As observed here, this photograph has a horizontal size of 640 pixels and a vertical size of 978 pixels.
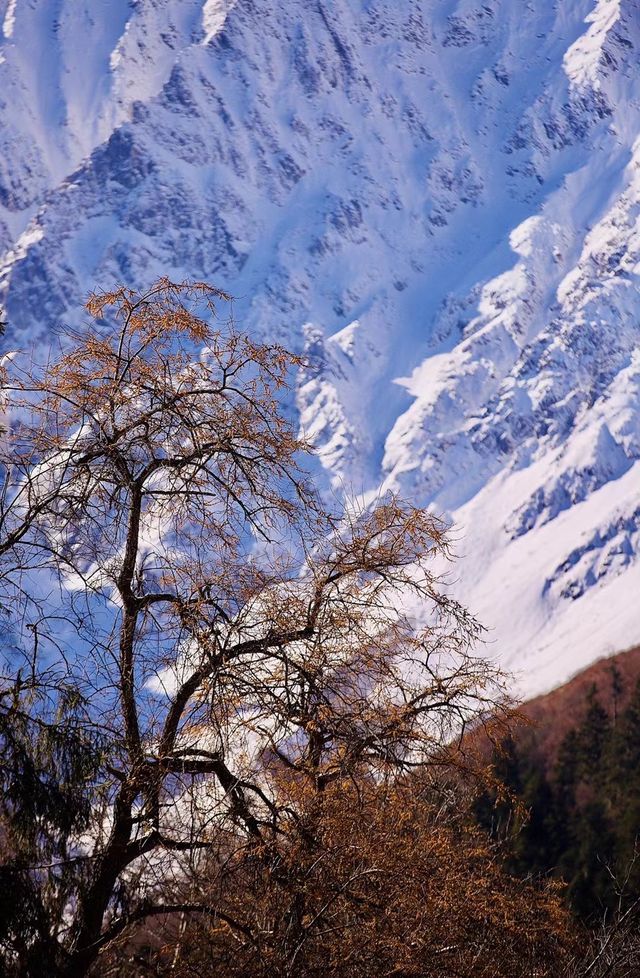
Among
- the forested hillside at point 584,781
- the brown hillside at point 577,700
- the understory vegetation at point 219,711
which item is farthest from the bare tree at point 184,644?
the brown hillside at point 577,700

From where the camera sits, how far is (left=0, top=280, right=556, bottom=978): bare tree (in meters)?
7.16

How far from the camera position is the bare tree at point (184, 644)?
23.5 ft

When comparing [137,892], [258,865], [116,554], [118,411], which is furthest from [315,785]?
[118,411]

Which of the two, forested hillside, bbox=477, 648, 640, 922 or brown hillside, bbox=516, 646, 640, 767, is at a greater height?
brown hillside, bbox=516, 646, 640, 767

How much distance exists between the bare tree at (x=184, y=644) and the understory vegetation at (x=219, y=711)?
21 mm

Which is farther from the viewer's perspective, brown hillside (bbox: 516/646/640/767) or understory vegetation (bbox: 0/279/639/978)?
brown hillside (bbox: 516/646/640/767)

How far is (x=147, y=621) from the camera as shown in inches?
309

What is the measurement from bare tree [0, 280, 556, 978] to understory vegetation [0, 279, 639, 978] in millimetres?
21

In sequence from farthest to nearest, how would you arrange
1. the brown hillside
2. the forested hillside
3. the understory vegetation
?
the brown hillside < the forested hillside < the understory vegetation

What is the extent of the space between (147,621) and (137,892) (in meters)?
1.55

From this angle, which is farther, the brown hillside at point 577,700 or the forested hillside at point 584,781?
the brown hillside at point 577,700

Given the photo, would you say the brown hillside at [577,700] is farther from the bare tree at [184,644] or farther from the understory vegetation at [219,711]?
the bare tree at [184,644]

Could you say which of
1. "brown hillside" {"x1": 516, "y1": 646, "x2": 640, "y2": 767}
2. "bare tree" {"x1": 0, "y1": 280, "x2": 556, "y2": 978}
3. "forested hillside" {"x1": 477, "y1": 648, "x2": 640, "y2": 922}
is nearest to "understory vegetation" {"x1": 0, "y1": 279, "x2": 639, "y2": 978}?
"bare tree" {"x1": 0, "y1": 280, "x2": 556, "y2": 978}

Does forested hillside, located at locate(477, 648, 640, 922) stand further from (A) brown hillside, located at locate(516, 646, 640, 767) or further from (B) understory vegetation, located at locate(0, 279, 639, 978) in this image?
(B) understory vegetation, located at locate(0, 279, 639, 978)
